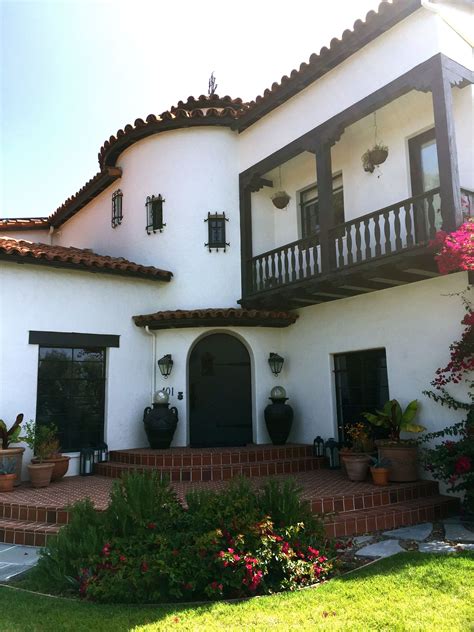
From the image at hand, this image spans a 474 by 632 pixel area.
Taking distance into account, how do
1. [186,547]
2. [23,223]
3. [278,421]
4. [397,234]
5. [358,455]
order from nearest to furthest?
[186,547], [397,234], [358,455], [278,421], [23,223]

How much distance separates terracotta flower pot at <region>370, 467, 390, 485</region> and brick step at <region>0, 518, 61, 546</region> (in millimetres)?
4633

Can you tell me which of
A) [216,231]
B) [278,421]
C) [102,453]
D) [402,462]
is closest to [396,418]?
[402,462]

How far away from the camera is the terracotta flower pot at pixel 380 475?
25.7 ft

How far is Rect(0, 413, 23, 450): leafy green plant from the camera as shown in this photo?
851 cm

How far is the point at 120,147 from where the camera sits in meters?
12.7

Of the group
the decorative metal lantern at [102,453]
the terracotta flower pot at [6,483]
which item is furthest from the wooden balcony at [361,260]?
the terracotta flower pot at [6,483]

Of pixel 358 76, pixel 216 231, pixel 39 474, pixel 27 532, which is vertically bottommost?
pixel 27 532

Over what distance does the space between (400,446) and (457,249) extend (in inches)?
129

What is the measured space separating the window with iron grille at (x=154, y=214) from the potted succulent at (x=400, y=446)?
21.6ft

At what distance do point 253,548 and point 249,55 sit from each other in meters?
10.7

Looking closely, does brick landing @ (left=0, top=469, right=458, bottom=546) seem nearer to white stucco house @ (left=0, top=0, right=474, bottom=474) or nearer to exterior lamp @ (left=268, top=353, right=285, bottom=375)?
white stucco house @ (left=0, top=0, right=474, bottom=474)

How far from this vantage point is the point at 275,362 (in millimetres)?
10906

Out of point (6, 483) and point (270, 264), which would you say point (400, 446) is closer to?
point (270, 264)

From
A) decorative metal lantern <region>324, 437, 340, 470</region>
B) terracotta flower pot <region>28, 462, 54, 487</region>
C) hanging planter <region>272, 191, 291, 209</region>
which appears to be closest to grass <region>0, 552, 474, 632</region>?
terracotta flower pot <region>28, 462, 54, 487</region>
